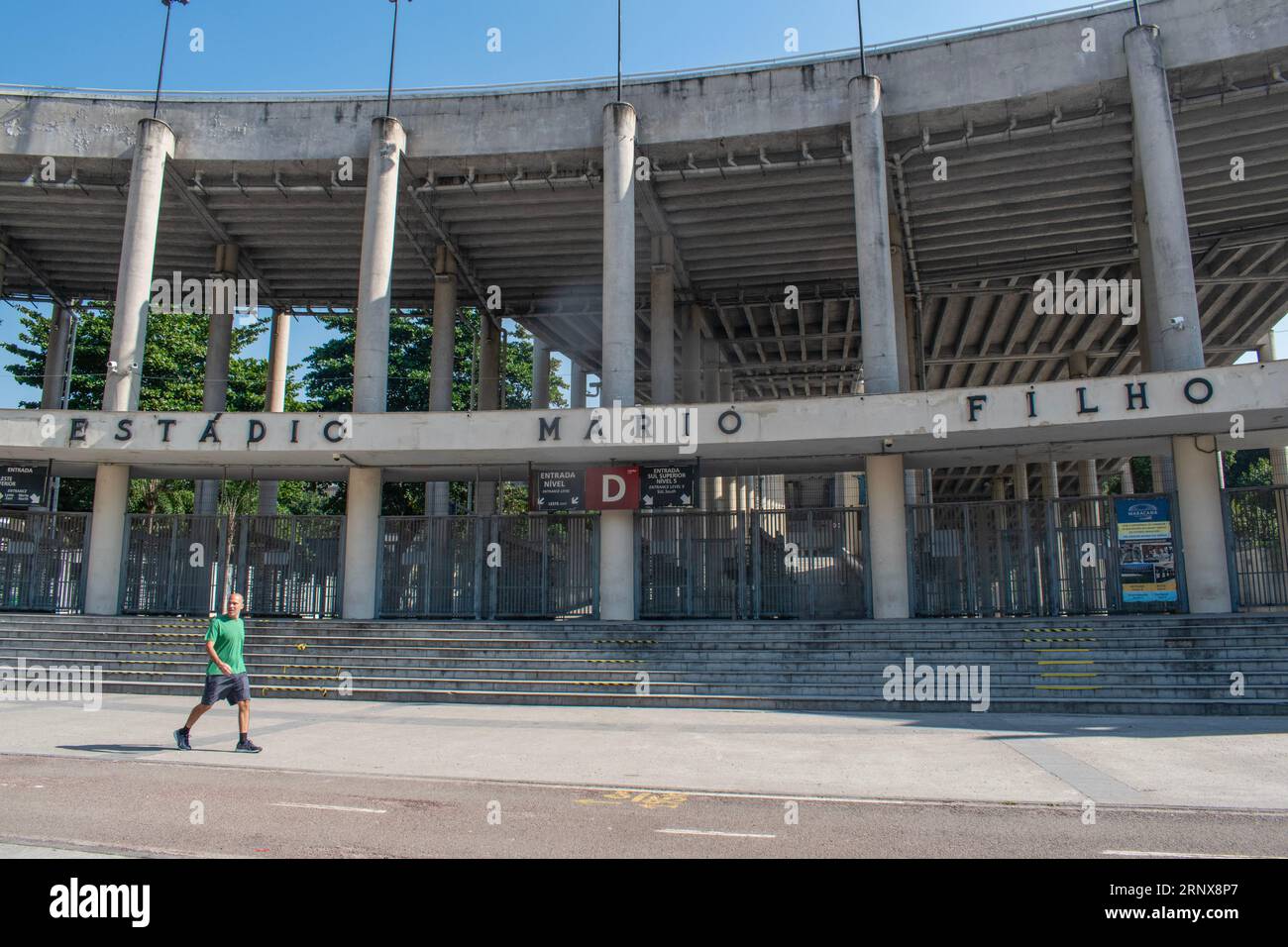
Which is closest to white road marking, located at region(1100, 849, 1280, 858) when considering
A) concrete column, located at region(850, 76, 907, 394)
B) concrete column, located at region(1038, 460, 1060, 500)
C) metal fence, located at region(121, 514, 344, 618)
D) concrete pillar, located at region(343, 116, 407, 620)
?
concrete column, located at region(850, 76, 907, 394)

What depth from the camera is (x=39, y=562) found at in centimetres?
2200

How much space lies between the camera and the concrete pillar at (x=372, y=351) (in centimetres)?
2058

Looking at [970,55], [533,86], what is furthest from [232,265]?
[970,55]

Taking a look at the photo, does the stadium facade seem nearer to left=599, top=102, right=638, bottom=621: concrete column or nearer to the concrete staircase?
left=599, top=102, right=638, bottom=621: concrete column

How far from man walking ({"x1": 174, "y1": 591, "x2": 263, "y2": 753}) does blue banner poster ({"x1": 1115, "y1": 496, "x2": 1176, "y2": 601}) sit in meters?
17.0

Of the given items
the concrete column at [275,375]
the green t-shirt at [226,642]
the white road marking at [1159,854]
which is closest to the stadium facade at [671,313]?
the concrete column at [275,375]

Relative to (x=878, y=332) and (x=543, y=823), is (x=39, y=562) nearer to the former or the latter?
(x=543, y=823)

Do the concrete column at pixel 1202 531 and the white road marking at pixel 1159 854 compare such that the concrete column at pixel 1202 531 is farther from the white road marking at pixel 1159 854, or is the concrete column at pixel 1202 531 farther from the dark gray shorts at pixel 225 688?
the dark gray shorts at pixel 225 688

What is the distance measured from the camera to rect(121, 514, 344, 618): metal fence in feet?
70.9

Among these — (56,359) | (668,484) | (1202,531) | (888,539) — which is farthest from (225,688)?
(56,359)

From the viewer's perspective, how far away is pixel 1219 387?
15914mm
